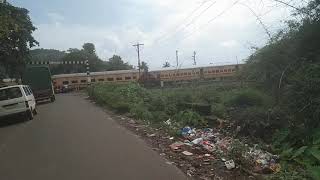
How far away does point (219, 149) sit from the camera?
1090cm

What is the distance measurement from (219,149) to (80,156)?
3.29 m

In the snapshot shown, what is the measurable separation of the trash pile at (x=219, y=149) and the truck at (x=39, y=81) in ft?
81.8

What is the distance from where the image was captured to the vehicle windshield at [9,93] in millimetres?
20984

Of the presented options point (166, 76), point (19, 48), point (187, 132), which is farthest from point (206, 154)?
point (166, 76)

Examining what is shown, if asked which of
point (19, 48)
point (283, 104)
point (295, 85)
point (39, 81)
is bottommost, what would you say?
point (283, 104)

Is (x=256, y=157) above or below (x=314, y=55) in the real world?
below

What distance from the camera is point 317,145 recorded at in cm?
991

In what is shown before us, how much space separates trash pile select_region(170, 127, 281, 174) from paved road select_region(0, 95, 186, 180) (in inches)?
38.9

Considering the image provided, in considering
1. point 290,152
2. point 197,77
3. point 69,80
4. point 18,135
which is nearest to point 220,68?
point 197,77

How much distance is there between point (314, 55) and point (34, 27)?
4024 centimetres

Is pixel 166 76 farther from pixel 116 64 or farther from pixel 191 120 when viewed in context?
pixel 191 120

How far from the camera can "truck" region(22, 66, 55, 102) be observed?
37.2m

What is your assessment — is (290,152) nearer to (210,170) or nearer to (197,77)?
(210,170)

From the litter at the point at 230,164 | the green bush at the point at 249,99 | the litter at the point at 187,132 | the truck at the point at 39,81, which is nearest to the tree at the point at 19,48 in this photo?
the truck at the point at 39,81
